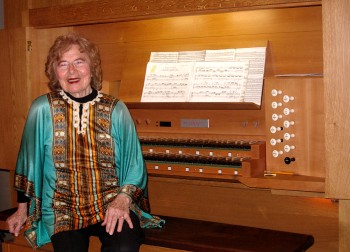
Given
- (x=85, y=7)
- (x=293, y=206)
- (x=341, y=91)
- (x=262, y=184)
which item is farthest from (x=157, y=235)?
(x=85, y=7)

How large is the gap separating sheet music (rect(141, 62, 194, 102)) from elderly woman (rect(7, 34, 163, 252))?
0.53 metres

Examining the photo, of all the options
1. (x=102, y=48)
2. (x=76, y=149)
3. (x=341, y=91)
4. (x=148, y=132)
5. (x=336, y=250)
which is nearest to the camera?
(x=341, y=91)

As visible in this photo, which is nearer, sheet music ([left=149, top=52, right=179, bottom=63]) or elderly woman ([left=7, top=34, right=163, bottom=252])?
elderly woman ([left=7, top=34, right=163, bottom=252])

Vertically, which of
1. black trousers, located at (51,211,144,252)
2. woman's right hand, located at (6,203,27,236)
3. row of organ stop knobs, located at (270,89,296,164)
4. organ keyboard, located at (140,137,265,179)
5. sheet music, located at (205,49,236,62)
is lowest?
black trousers, located at (51,211,144,252)

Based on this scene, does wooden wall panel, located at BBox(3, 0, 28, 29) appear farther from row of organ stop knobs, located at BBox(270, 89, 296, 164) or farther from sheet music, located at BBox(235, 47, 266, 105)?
row of organ stop knobs, located at BBox(270, 89, 296, 164)

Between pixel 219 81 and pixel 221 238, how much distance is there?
2.70 feet

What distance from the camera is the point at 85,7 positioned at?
3.32m

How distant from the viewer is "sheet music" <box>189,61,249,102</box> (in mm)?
3209

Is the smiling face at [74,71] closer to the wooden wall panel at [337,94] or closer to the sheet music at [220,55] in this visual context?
the sheet music at [220,55]

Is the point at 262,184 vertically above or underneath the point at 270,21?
underneath

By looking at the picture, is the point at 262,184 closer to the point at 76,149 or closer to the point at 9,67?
the point at 76,149

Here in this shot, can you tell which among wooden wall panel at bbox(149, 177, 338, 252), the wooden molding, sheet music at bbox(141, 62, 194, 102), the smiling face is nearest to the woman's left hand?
the smiling face

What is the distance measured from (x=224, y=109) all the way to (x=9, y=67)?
125cm

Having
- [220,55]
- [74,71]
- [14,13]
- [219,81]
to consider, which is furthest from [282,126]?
[14,13]
